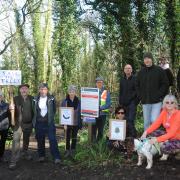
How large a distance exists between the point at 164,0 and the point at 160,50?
1.86 meters

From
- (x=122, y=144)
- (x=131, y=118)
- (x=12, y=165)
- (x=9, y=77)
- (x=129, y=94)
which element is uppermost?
(x=9, y=77)

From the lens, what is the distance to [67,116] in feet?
29.4

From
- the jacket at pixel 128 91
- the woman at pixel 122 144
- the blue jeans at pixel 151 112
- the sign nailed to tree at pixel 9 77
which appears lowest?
the woman at pixel 122 144

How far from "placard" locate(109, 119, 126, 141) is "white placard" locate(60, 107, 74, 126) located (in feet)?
3.50

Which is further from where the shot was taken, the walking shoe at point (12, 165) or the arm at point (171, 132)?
the walking shoe at point (12, 165)

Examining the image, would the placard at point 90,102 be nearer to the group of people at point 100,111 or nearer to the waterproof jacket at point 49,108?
the group of people at point 100,111

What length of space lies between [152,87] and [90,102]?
1.48 meters

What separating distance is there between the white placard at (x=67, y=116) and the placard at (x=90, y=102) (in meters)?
0.30

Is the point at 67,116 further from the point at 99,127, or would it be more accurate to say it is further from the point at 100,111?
the point at 99,127

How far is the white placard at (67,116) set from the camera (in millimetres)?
8922

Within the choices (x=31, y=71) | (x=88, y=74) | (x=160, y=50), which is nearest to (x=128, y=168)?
(x=160, y=50)

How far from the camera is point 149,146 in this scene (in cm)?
740

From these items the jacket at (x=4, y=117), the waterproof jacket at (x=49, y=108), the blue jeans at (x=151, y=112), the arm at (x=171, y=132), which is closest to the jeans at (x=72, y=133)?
the waterproof jacket at (x=49, y=108)

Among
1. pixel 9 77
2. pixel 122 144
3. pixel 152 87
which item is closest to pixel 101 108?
pixel 122 144
